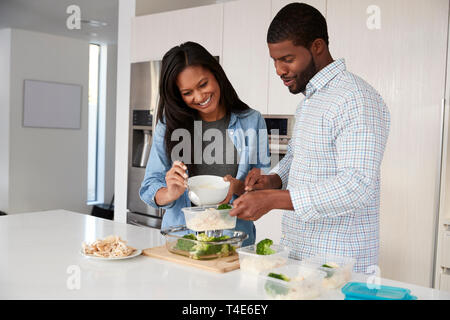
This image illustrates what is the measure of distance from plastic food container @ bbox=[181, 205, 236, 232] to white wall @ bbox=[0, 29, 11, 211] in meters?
5.06

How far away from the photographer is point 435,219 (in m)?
2.70

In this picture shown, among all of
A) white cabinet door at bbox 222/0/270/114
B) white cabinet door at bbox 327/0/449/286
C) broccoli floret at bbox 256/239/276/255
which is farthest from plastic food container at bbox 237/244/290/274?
white cabinet door at bbox 222/0/270/114

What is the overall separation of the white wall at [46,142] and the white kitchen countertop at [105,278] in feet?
14.5

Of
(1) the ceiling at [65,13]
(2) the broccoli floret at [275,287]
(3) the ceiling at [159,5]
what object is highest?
(1) the ceiling at [65,13]

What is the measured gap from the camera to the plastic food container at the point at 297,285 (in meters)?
1.19

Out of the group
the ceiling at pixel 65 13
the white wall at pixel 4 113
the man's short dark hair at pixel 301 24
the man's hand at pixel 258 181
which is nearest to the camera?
Result: the man's short dark hair at pixel 301 24

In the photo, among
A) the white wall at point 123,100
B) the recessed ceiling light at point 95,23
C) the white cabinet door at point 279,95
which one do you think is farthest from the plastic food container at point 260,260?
the recessed ceiling light at point 95,23

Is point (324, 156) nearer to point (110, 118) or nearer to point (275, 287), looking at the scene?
point (275, 287)

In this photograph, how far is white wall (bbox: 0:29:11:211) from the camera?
Answer: 19.0 feet

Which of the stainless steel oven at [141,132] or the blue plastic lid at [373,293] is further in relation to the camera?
the stainless steel oven at [141,132]

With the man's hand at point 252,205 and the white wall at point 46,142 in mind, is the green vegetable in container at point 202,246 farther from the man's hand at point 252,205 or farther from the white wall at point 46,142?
the white wall at point 46,142

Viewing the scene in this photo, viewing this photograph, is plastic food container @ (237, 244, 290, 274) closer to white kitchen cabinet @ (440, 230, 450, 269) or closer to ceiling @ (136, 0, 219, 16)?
white kitchen cabinet @ (440, 230, 450, 269)

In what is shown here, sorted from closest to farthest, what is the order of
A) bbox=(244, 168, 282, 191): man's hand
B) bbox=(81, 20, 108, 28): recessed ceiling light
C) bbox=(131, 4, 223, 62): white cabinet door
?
bbox=(244, 168, 282, 191): man's hand
bbox=(131, 4, 223, 62): white cabinet door
bbox=(81, 20, 108, 28): recessed ceiling light
